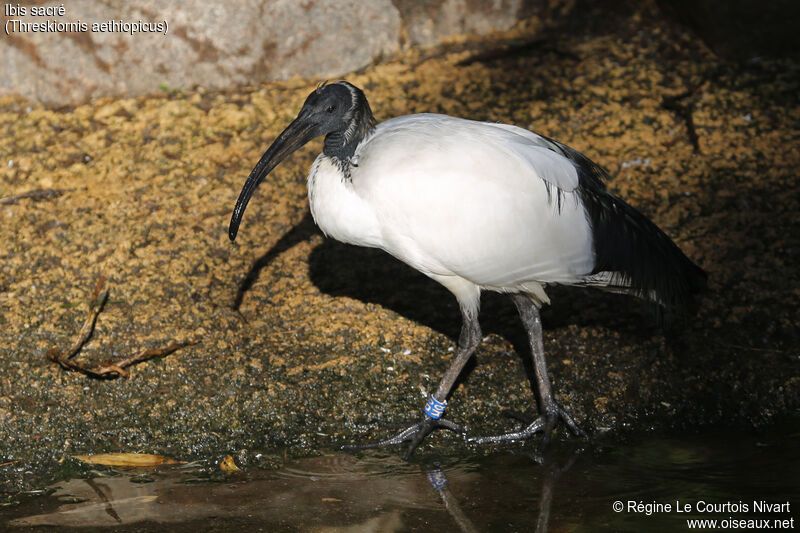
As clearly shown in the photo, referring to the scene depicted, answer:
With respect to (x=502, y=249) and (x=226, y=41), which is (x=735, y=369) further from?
(x=226, y=41)

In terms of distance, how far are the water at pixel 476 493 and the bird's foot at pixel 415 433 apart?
5cm

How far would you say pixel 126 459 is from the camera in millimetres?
3100

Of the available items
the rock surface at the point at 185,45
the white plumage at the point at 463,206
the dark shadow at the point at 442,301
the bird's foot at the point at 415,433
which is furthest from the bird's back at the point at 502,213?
the rock surface at the point at 185,45

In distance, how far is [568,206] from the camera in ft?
10.6

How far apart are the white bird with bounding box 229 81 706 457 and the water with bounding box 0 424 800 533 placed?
20cm

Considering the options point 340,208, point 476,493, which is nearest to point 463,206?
point 340,208

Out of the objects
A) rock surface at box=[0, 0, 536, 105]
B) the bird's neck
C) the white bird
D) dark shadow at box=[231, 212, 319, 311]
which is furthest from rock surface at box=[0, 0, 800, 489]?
the bird's neck

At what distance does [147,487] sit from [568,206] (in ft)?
6.06

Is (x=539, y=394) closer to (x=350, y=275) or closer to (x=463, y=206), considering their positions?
(x=463, y=206)

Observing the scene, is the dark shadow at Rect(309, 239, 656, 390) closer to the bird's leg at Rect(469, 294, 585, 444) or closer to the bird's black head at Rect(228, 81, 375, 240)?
the bird's leg at Rect(469, 294, 585, 444)

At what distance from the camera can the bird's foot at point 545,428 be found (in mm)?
3242

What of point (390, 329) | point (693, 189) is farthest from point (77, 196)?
point (693, 189)

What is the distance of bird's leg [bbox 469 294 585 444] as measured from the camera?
128 inches

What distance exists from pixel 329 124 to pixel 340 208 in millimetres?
400
